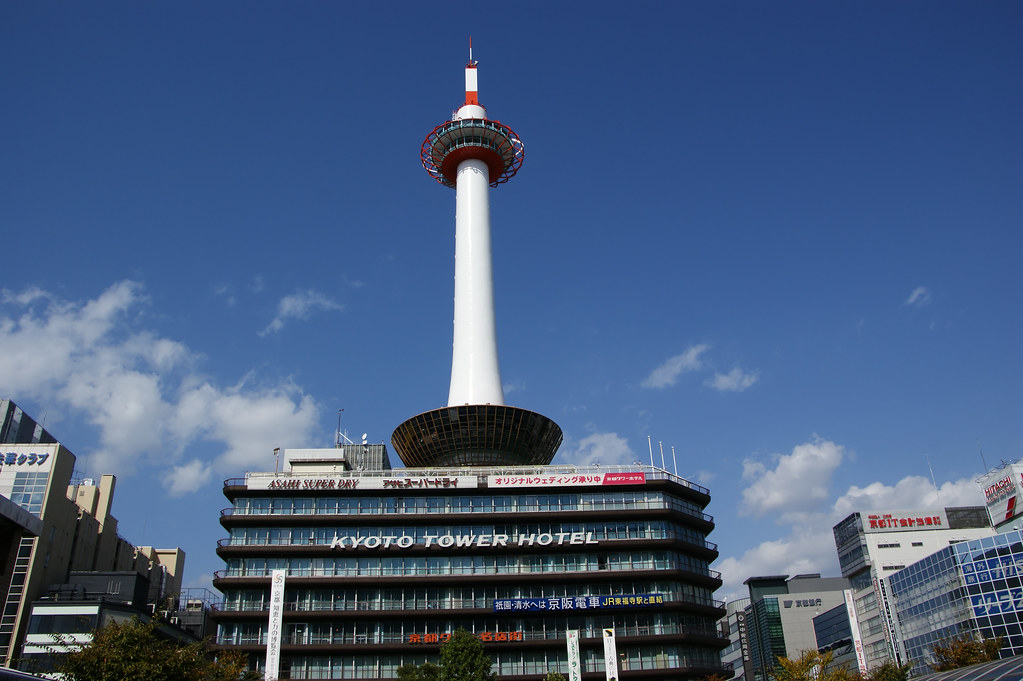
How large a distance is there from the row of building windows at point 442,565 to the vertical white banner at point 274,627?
538 centimetres

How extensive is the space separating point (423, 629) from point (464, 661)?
53.6ft

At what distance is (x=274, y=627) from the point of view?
251 feet

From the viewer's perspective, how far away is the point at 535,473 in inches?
3588

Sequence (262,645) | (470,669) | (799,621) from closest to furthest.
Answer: (470,669) → (262,645) → (799,621)

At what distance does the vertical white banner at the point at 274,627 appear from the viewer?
244ft

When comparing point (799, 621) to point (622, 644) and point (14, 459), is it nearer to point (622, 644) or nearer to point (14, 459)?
point (622, 644)

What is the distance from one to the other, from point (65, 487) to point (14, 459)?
19.4ft

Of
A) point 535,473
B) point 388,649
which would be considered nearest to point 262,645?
point 388,649

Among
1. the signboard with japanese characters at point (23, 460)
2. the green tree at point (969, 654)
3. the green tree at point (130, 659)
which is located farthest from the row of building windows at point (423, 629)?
the green tree at point (130, 659)

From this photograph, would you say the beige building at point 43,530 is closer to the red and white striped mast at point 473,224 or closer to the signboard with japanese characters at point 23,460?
the signboard with japanese characters at point 23,460

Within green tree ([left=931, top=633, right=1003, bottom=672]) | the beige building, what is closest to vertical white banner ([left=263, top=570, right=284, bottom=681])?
the beige building

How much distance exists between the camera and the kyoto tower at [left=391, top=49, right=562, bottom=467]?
9769 centimetres

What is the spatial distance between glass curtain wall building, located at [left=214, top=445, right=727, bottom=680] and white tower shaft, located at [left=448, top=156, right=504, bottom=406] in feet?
49.5

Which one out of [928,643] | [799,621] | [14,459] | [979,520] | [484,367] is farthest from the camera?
[799,621]
